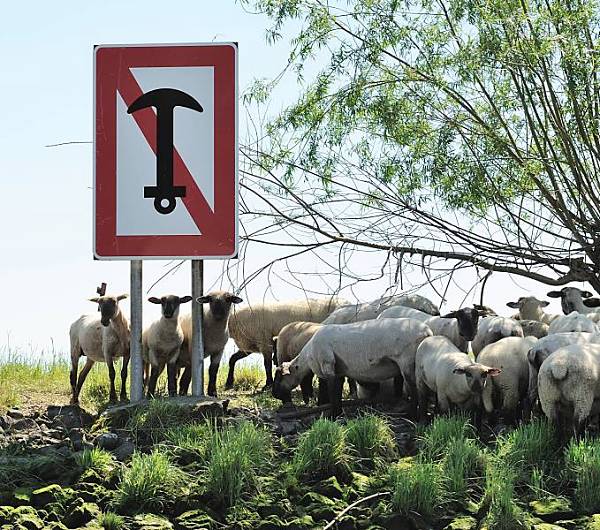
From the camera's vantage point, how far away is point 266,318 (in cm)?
1645

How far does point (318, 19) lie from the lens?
1327 centimetres

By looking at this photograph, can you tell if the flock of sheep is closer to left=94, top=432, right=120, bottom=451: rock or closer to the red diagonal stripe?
the red diagonal stripe

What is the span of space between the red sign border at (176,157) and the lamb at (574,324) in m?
4.02

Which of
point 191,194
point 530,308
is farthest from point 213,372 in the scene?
point 530,308

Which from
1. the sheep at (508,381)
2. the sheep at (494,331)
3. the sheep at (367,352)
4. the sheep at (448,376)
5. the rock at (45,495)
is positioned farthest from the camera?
the sheep at (494,331)

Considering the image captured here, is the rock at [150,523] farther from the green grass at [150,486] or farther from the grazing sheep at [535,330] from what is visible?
the grazing sheep at [535,330]

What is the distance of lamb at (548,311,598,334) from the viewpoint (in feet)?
39.8

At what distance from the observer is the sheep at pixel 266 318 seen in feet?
53.5

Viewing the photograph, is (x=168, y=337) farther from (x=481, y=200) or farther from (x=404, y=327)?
(x=481, y=200)

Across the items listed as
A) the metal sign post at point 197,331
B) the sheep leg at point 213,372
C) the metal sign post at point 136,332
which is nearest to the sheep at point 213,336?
the sheep leg at point 213,372

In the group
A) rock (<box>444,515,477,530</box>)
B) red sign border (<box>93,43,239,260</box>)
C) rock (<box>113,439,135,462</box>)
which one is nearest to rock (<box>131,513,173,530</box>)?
rock (<box>113,439,135,462</box>)

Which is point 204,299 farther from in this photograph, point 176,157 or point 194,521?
point 194,521

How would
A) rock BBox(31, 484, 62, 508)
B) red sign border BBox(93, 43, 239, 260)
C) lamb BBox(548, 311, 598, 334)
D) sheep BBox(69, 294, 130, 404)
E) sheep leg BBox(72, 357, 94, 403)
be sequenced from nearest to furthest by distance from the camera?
rock BBox(31, 484, 62, 508) < red sign border BBox(93, 43, 239, 260) < lamb BBox(548, 311, 598, 334) < sheep BBox(69, 294, 130, 404) < sheep leg BBox(72, 357, 94, 403)

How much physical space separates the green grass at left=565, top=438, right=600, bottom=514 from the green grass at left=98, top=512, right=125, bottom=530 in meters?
3.47
